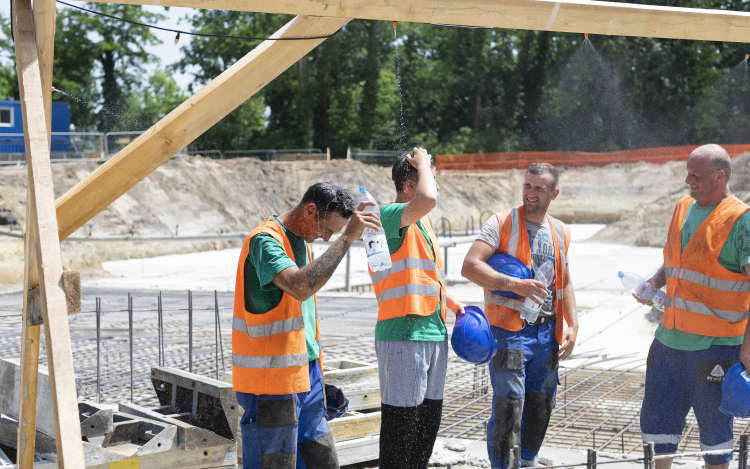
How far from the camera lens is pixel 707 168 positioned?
3.99 meters

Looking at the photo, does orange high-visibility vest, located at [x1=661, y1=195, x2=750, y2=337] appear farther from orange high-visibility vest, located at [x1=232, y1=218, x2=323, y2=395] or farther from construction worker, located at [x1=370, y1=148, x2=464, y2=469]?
orange high-visibility vest, located at [x1=232, y1=218, x2=323, y2=395]

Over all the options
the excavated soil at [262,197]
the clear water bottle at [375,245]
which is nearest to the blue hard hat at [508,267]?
the clear water bottle at [375,245]

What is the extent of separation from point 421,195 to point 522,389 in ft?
4.19

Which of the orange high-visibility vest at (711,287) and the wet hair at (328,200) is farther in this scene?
the orange high-visibility vest at (711,287)

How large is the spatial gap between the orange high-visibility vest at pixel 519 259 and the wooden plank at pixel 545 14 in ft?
3.47

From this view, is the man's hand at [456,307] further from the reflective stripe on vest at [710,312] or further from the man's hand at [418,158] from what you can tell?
the reflective stripe on vest at [710,312]

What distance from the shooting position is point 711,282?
156 inches

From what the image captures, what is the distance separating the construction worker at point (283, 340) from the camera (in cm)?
314

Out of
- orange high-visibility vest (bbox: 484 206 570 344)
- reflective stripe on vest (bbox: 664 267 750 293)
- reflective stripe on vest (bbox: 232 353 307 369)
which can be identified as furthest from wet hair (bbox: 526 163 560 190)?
reflective stripe on vest (bbox: 232 353 307 369)

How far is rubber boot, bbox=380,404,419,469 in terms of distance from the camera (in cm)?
369

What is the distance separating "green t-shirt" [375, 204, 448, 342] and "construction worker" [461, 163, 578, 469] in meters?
0.47

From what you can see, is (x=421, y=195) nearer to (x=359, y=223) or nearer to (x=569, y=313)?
(x=359, y=223)

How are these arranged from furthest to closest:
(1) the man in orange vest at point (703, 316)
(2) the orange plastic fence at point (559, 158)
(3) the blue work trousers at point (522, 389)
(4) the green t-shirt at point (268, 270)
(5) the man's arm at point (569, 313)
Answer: (2) the orange plastic fence at point (559, 158), (5) the man's arm at point (569, 313), (3) the blue work trousers at point (522, 389), (1) the man in orange vest at point (703, 316), (4) the green t-shirt at point (268, 270)

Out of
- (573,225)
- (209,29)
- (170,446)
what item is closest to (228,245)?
(573,225)
